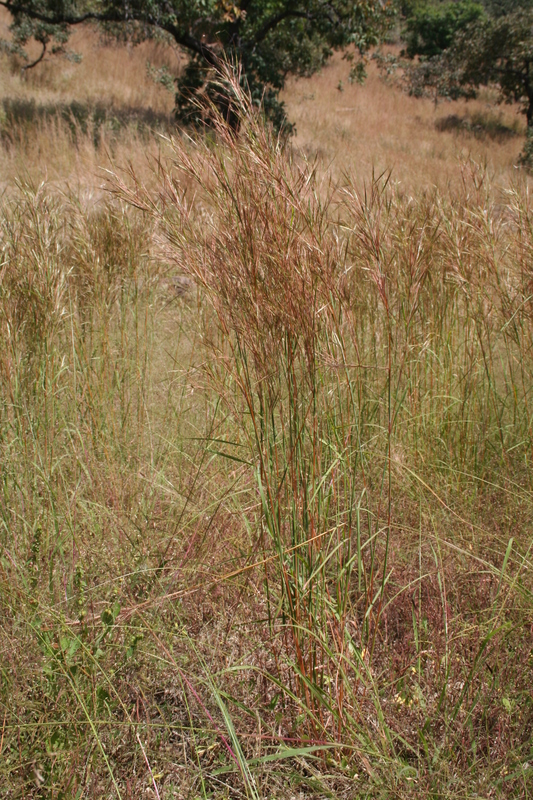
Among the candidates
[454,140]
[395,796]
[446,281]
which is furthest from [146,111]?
[395,796]

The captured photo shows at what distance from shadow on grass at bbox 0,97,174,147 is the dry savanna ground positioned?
739 cm

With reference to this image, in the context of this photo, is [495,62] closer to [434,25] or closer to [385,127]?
[385,127]

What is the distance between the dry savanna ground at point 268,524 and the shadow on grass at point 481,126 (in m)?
16.5

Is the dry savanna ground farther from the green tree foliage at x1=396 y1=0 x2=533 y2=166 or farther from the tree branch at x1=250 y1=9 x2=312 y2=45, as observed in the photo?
the green tree foliage at x1=396 y1=0 x2=533 y2=166

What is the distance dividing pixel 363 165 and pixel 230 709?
10.3 meters

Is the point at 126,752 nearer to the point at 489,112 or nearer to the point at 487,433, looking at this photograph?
the point at 487,433

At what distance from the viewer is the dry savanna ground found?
1395mm

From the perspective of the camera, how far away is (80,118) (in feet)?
37.3

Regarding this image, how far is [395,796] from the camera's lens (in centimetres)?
134

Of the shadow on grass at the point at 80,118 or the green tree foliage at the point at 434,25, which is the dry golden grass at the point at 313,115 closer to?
the shadow on grass at the point at 80,118

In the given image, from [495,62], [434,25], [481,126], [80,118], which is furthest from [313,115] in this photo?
[434,25]

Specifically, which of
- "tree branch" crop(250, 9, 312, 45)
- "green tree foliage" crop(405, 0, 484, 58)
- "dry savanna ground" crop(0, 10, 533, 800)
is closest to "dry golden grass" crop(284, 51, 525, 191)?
"tree branch" crop(250, 9, 312, 45)

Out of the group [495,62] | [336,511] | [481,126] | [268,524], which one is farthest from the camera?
[481,126]

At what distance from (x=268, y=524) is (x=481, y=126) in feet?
66.4
